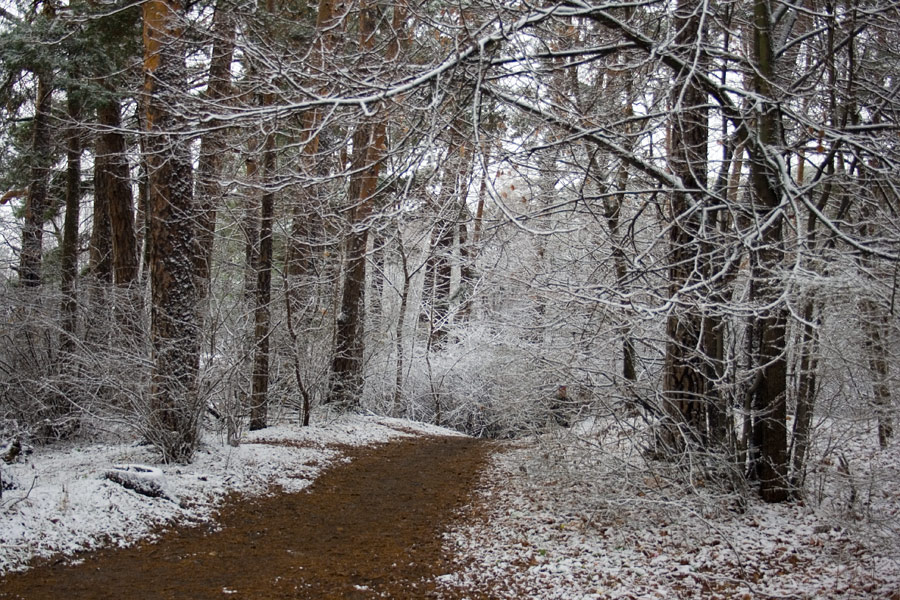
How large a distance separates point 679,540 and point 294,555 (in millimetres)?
3167

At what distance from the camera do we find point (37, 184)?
42.4 feet

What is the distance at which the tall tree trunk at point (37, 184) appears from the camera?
1191 centimetres

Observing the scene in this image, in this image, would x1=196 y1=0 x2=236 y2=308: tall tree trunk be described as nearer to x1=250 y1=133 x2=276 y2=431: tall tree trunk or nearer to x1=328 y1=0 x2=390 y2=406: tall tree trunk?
x1=250 y1=133 x2=276 y2=431: tall tree trunk

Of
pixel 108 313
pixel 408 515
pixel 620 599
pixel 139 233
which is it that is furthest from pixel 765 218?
pixel 139 233

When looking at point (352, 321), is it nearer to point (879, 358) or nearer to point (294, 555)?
point (294, 555)

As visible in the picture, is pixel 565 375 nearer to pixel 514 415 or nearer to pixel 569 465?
pixel 569 465

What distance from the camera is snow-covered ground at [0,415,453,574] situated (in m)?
4.97

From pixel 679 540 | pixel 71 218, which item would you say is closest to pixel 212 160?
pixel 71 218

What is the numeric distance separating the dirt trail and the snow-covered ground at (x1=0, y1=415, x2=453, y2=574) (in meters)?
0.25

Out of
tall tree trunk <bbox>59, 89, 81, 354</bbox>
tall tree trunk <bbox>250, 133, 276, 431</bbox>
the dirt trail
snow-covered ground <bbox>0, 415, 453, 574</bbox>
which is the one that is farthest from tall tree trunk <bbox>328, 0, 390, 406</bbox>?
the dirt trail

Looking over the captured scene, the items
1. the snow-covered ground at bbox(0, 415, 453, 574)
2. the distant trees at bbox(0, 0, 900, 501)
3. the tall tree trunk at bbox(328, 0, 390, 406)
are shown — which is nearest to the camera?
the distant trees at bbox(0, 0, 900, 501)

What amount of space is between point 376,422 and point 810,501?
9174 millimetres

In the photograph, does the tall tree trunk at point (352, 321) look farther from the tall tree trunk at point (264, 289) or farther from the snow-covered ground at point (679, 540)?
the snow-covered ground at point (679, 540)

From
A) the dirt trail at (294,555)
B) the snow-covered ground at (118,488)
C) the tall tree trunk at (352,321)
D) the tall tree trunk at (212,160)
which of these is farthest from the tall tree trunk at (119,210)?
the dirt trail at (294,555)
